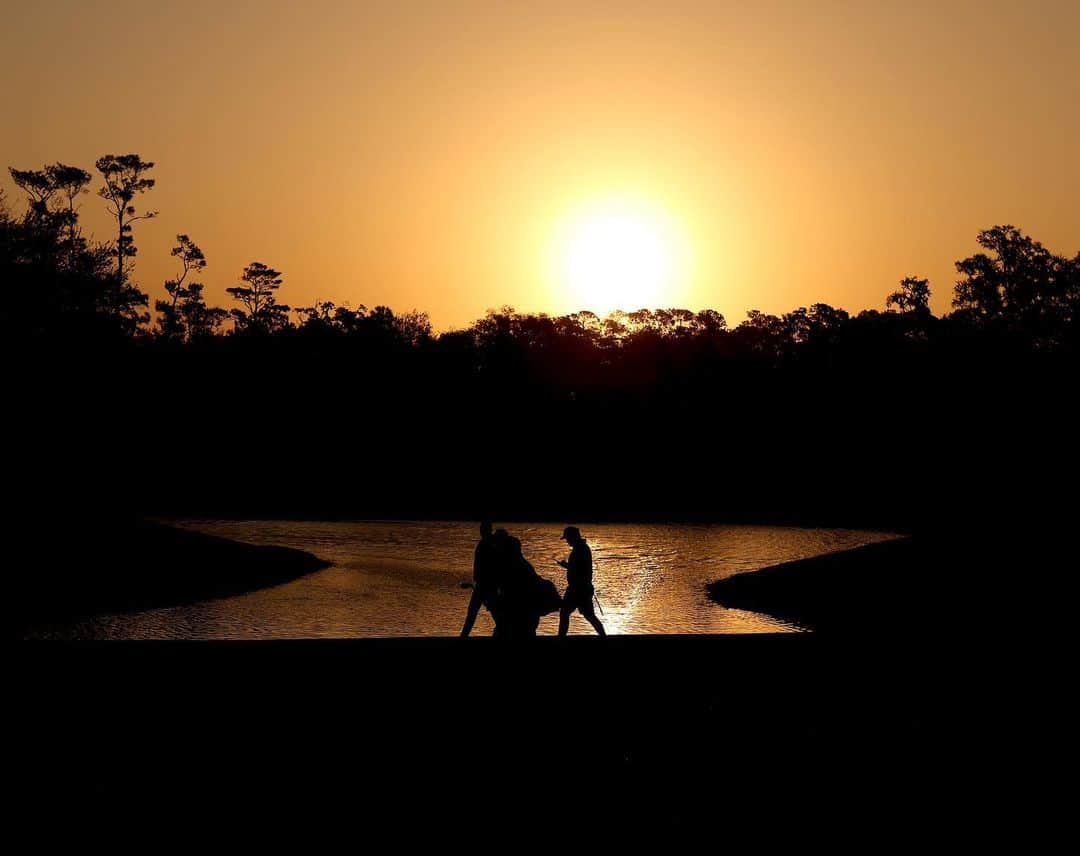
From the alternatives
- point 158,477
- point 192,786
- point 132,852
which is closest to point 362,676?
point 192,786

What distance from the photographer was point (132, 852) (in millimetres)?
8617

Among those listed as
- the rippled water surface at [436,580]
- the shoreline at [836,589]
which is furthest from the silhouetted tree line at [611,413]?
the shoreline at [836,589]

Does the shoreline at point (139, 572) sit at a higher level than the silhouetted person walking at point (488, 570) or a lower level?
lower

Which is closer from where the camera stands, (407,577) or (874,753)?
(874,753)

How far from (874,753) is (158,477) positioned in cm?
9086

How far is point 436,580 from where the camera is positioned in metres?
45.8

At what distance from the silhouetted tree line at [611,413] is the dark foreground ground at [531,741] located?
220 ft

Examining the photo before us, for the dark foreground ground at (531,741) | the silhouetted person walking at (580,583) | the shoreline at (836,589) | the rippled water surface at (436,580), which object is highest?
the silhouetted person walking at (580,583)

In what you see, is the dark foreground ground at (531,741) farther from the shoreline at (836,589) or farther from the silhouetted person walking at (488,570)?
the shoreline at (836,589)

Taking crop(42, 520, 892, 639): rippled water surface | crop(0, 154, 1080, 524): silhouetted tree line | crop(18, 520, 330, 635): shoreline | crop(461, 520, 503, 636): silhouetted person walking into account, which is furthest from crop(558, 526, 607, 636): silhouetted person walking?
crop(0, 154, 1080, 524): silhouetted tree line

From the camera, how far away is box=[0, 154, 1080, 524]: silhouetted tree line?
92.1 m

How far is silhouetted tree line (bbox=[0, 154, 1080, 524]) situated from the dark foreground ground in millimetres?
66925

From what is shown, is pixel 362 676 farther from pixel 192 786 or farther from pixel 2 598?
pixel 2 598

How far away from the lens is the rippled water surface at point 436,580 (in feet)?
104
